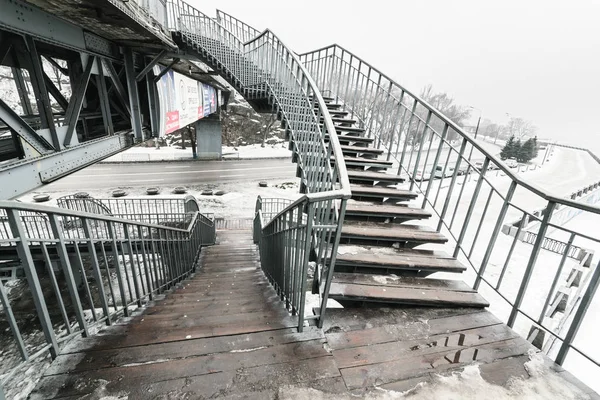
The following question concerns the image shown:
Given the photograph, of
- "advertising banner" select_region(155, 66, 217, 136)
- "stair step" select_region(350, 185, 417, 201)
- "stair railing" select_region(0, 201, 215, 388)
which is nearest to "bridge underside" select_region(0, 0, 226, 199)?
"stair railing" select_region(0, 201, 215, 388)

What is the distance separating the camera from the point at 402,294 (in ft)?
9.12

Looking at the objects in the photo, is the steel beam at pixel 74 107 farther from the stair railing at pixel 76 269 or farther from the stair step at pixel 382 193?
the stair step at pixel 382 193

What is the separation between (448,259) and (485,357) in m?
1.29

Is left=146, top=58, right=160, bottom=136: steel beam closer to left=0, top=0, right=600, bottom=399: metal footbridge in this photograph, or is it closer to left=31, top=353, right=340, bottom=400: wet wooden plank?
left=0, top=0, right=600, bottom=399: metal footbridge

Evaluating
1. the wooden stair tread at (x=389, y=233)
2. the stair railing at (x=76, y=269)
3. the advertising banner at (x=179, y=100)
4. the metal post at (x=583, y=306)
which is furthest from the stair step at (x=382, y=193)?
the advertising banner at (x=179, y=100)

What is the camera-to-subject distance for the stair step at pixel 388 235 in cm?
345

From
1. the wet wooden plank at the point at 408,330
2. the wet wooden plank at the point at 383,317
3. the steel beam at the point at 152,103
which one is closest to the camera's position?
the wet wooden plank at the point at 408,330

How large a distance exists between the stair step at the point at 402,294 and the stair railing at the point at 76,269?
2084 millimetres

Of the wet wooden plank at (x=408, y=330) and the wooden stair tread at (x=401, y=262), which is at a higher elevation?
the wooden stair tread at (x=401, y=262)

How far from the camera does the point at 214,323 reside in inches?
→ 97.3

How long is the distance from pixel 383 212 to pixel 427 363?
2046mm

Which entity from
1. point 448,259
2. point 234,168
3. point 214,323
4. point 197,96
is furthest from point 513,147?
point 214,323

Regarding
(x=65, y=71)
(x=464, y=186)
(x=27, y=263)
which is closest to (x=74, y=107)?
(x=65, y=71)

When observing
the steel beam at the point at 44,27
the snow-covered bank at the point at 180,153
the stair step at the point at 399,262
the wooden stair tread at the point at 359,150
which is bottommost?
the snow-covered bank at the point at 180,153
